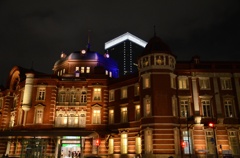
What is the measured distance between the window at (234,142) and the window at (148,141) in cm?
1049

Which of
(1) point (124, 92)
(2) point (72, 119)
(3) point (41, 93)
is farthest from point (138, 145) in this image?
(3) point (41, 93)

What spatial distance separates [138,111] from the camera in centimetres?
3634

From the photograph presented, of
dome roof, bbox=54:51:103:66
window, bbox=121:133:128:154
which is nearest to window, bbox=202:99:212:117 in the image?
window, bbox=121:133:128:154

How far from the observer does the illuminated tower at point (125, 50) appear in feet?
459

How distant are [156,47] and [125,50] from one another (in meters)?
111

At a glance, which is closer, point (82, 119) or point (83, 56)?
point (82, 119)

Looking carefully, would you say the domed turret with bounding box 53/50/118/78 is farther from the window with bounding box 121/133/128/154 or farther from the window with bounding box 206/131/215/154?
the window with bounding box 206/131/215/154

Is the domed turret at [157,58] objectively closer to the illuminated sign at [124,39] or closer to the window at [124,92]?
the window at [124,92]

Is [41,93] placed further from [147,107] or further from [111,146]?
[147,107]

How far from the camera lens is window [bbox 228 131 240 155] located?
105ft

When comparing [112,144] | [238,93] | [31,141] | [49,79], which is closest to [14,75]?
[49,79]

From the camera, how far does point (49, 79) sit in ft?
138

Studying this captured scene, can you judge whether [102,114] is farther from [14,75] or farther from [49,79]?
[14,75]

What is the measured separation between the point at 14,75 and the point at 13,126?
1130 cm
